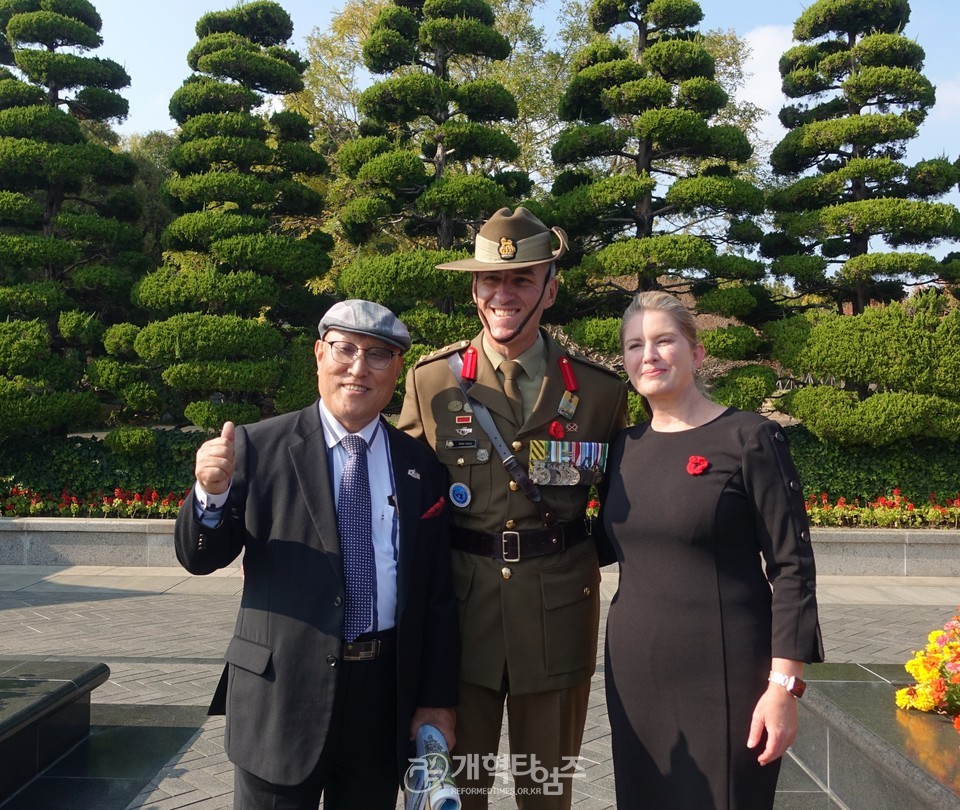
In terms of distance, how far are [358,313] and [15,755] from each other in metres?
2.54

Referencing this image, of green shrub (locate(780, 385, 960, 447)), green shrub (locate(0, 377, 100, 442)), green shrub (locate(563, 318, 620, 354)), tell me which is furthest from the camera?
green shrub (locate(563, 318, 620, 354))

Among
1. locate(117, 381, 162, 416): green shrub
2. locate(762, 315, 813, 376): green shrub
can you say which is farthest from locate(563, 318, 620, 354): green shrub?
locate(117, 381, 162, 416): green shrub

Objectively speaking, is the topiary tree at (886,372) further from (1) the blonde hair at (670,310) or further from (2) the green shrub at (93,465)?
(1) the blonde hair at (670,310)

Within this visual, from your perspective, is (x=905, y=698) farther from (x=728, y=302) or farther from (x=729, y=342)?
(x=728, y=302)

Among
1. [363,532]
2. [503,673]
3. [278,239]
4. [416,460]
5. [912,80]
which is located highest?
[912,80]

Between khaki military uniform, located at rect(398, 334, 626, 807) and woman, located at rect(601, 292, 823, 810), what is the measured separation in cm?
25

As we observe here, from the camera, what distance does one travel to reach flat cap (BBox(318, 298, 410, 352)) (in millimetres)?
2271

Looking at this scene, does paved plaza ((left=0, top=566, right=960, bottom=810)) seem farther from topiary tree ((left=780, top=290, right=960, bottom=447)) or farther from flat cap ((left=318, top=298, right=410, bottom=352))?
flat cap ((left=318, top=298, right=410, bottom=352))

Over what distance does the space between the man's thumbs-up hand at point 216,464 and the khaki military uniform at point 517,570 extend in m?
0.82

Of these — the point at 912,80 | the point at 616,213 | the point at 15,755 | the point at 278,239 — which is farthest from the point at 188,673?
the point at 912,80

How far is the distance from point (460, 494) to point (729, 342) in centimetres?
814

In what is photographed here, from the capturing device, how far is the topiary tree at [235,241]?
10.0 meters

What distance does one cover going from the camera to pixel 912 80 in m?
10.5

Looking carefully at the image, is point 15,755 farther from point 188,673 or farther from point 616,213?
point 616,213
